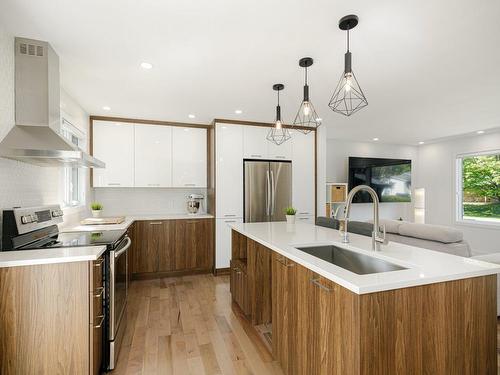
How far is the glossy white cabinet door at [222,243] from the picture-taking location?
417 cm

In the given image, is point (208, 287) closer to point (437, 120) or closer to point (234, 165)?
point (234, 165)

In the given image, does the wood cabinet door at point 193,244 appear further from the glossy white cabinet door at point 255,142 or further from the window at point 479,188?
the window at point 479,188

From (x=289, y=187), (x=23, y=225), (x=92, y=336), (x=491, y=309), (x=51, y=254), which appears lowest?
(x=92, y=336)

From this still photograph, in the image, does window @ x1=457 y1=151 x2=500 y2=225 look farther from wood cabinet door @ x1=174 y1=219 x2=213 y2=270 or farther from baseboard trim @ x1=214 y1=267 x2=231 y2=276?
wood cabinet door @ x1=174 y1=219 x2=213 y2=270

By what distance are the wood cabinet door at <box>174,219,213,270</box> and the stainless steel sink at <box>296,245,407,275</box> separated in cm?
251

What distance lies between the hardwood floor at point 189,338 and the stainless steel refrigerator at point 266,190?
1.33 metres

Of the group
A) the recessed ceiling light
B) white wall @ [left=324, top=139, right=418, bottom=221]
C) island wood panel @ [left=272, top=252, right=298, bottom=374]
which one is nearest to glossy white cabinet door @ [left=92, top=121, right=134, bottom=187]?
the recessed ceiling light

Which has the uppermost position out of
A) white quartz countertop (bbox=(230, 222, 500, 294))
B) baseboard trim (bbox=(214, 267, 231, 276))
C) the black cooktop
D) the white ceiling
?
the white ceiling

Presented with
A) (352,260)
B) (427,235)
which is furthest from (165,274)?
(427,235)

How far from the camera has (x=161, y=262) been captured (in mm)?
4070

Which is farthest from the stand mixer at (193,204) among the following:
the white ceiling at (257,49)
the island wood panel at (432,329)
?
the island wood panel at (432,329)

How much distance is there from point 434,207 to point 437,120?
2894 millimetres

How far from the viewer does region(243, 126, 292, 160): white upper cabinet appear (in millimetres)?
4344

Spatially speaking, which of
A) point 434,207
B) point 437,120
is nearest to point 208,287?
point 437,120
